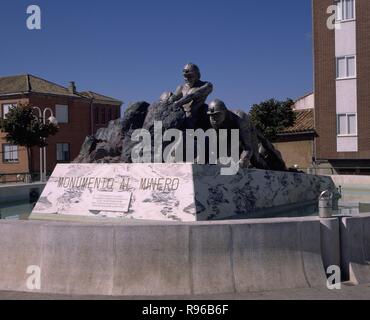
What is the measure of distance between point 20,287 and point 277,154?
7059mm

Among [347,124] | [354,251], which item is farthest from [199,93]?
[347,124]

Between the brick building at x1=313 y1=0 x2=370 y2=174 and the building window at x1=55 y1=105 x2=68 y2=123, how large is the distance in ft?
84.5

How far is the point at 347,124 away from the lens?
1102 inches

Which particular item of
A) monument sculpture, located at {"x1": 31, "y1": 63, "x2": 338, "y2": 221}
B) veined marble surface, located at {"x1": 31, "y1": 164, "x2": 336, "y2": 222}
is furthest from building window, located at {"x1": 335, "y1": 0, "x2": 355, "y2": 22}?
veined marble surface, located at {"x1": 31, "y1": 164, "x2": 336, "y2": 222}

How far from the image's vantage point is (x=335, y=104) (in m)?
28.3

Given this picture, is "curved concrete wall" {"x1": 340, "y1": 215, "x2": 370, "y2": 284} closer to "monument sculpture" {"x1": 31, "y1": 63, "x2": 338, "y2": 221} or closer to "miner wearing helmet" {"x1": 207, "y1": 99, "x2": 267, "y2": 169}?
"monument sculpture" {"x1": 31, "y1": 63, "x2": 338, "y2": 221}

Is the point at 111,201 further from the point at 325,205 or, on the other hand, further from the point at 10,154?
the point at 10,154

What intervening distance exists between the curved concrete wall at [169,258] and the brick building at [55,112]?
37852mm

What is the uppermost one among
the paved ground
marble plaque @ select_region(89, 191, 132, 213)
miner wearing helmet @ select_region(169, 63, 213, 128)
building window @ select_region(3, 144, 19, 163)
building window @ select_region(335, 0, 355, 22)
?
building window @ select_region(335, 0, 355, 22)

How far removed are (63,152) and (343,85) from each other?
91.5ft

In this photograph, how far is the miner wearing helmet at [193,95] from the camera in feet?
31.8

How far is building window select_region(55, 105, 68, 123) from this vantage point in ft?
155
